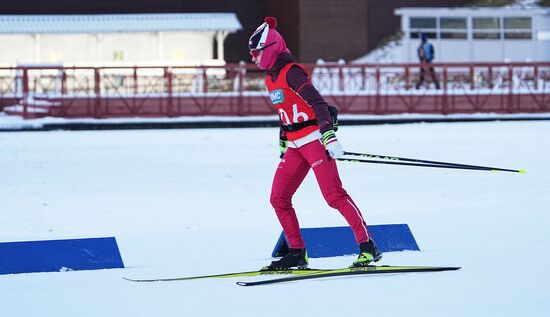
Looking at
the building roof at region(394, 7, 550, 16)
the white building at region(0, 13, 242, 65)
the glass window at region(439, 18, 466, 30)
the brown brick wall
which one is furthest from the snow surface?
the glass window at region(439, 18, 466, 30)

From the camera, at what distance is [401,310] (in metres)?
5.79

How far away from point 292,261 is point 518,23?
98.6 ft

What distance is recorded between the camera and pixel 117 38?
34750 mm

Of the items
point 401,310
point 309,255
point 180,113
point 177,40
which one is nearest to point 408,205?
point 309,255

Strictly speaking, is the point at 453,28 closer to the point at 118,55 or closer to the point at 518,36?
the point at 518,36

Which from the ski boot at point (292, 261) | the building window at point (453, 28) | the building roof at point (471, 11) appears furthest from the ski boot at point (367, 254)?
the building window at point (453, 28)

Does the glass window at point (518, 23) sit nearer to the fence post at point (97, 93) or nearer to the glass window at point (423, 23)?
the glass window at point (423, 23)

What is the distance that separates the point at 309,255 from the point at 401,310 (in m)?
2.10

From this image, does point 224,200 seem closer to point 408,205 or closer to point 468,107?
point 408,205

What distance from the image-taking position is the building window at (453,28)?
35.3 m

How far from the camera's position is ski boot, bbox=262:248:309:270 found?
701 cm

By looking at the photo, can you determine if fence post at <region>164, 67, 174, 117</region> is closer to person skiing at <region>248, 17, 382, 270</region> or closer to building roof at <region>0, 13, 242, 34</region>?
building roof at <region>0, 13, 242, 34</region>

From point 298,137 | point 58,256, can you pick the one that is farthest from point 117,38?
point 298,137

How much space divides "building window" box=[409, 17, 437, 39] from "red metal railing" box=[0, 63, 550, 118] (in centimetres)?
822
